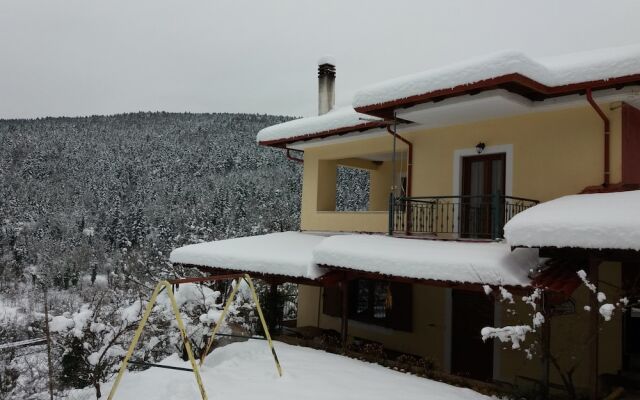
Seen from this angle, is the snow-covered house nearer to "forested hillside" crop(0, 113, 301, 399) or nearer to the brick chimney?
the brick chimney

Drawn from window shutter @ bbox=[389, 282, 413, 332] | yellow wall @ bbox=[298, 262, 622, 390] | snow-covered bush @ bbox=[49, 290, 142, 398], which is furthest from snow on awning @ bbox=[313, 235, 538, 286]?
snow-covered bush @ bbox=[49, 290, 142, 398]

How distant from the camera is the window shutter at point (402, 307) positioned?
11555 mm

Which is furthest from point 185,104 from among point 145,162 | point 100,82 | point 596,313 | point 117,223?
point 596,313

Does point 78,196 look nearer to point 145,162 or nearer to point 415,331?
point 145,162

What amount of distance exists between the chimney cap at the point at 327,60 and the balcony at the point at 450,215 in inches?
236

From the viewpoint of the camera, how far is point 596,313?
6.80 m

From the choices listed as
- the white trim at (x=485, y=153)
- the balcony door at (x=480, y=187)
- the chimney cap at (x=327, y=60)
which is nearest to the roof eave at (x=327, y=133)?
the white trim at (x=485, y=153)

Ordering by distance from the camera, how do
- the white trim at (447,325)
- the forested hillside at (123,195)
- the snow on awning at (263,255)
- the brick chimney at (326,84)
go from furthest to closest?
the forested hillside at (123,195)
the brick chimney at (326,84)
the white trim at (447,325)
the snow on awning at (263,255)

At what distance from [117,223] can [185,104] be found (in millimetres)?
100403

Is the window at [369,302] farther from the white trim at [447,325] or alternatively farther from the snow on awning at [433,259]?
the snow on awning at [433,259]

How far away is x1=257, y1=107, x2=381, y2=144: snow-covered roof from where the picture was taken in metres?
11.9

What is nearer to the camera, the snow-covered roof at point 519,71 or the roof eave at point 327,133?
the snow-covered roof at point 519,71

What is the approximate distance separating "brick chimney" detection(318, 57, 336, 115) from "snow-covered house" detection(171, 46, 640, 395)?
1.76 meters

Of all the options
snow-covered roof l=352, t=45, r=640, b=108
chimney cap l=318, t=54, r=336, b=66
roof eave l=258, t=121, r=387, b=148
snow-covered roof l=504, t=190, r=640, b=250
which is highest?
chimney cap l=318, t=54, r=336, b=66
